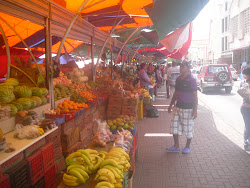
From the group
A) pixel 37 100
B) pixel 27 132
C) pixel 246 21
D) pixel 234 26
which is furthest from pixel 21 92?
pixel 234 26

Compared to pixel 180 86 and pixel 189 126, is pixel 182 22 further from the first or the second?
pixel 189 126

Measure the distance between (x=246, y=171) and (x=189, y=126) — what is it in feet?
4.76

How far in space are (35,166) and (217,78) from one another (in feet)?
49.4

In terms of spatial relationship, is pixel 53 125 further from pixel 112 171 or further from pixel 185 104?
pixel 185 104

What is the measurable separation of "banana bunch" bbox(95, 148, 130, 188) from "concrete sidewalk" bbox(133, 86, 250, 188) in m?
1.32

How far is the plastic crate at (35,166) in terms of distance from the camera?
268cm

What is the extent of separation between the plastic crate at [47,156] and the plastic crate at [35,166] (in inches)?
3.2

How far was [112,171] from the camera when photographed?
268cm

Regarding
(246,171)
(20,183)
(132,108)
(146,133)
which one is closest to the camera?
(20,183)

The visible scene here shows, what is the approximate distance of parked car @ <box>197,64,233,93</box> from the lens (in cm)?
1553

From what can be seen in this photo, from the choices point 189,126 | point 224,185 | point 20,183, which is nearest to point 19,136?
point 20,183

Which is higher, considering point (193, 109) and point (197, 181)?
point (193, 109)

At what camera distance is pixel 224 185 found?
159 inches

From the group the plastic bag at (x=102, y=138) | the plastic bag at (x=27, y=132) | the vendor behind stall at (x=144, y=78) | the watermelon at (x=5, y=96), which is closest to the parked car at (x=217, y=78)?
the vendor behind stall at (x=144, y=78)
